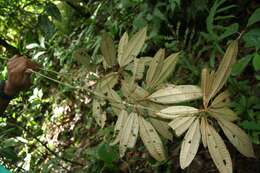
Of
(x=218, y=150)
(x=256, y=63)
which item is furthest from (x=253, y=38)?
(x=218, y=150)

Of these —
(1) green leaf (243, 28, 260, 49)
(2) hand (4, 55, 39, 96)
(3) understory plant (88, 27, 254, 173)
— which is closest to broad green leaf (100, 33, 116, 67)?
(3) understory plant (88, 27, 254, 173)

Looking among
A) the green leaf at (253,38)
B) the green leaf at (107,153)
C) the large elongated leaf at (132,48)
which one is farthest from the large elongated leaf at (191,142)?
the green leaf at (107,153)

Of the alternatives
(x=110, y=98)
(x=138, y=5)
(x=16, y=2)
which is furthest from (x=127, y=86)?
(x=138, y=5)

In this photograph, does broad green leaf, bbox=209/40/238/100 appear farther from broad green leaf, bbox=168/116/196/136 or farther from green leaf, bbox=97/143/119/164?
green leaf, bbox=97/143/119/164

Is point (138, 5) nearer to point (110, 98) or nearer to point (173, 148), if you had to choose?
point (173, 148)

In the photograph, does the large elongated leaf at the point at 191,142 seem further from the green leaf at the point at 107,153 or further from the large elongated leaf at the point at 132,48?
the green leaf at the point at 107,153

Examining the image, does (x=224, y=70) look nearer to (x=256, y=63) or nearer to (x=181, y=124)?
(x=181, y=124)
